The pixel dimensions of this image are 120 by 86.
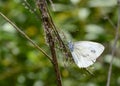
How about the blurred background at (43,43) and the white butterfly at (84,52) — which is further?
the blurred background at (43,43)

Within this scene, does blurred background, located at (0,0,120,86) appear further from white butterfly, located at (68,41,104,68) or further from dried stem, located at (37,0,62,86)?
dried stem, located at (37,0,62,86)

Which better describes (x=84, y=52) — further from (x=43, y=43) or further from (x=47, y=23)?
(x=43, y=43)

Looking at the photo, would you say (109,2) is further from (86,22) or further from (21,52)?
(21,52)

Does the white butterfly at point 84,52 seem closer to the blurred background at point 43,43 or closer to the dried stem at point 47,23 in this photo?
the dried stem at point 47,23

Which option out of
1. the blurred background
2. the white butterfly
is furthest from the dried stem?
the blurred background

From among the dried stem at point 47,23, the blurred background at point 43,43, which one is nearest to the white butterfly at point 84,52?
the dried stem at point 47,23

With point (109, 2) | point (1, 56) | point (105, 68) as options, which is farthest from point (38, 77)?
point (109, 2)
